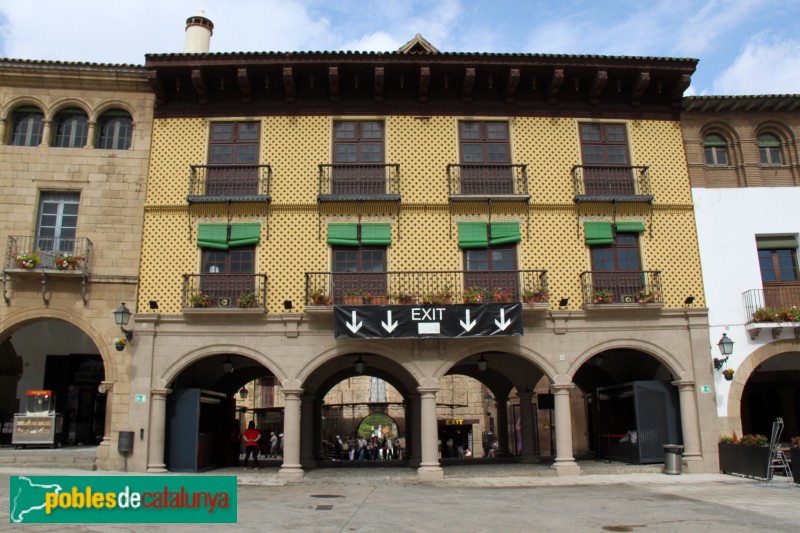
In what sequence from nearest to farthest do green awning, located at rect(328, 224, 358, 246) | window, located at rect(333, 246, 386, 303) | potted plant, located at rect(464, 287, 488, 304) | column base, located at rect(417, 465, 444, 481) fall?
1. column base, located at rect(417, 465, 444, 481)
2. potted plant, located at rect(464, 287, 488, 304)
3. window, located at rect(333, 246, 386, 303)
4. green awning, located at rect(328, 224, 358, 246)

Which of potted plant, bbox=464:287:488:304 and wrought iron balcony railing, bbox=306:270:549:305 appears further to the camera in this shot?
wrought iron balcony railing, bbox=306:270:549:305

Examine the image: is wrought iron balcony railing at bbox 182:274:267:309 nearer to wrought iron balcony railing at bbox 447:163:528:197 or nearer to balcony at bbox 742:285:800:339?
wrought iron balcony railing at bbox 447:163:528:197

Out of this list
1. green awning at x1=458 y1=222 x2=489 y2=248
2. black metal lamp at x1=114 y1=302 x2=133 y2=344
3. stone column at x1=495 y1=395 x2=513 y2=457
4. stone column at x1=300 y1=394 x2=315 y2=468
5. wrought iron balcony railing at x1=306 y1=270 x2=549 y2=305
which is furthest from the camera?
stone column at x1=495 y1=395 x2=513 y2=457

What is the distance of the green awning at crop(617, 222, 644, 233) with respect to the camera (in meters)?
19.4

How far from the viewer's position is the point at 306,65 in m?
19.2

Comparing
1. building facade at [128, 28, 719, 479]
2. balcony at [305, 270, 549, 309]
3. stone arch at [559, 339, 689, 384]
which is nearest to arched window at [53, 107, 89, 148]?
building facade at [128, 28, 719, 479]

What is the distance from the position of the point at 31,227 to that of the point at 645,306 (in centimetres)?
1703

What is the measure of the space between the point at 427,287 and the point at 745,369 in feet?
29.8

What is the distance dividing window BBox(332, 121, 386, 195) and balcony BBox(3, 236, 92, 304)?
7.10 meters

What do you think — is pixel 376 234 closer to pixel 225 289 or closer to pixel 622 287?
pixel 225 289

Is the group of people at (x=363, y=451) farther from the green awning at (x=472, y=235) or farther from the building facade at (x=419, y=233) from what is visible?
the green awning at (x=472, y=235)

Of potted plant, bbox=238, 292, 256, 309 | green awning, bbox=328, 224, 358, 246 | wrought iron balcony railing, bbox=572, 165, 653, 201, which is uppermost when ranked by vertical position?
wrought iron balcony railing, bbox=572, 165, 653, 201

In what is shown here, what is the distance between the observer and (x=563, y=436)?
59.9 feet

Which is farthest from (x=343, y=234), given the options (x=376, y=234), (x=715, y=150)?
(x=715, y=150)
